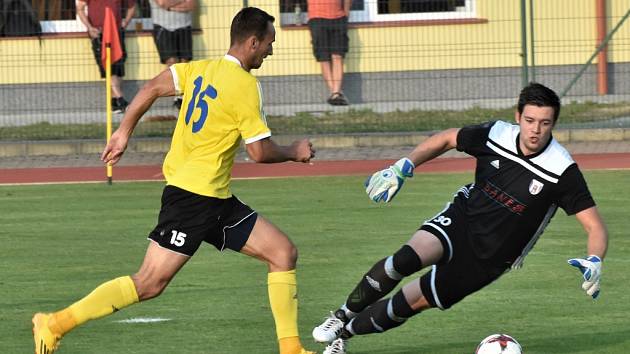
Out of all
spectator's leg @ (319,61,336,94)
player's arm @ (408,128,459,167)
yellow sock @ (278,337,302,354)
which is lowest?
yellow sock @ (278,337,302,354)

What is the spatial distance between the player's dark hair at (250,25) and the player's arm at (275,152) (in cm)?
56

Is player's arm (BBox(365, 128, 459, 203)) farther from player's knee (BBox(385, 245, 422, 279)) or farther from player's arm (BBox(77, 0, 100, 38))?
player's arm (BBox(77, 0, 100, 38))

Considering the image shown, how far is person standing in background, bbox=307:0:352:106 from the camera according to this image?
21016 mm

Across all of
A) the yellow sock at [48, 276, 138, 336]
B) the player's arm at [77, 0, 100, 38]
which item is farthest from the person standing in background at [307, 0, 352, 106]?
the yellow sock at [48, 276, 138, 336]

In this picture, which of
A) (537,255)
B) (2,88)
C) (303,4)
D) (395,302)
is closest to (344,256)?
(537,255)

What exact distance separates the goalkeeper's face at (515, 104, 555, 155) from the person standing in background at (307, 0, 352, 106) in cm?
1318

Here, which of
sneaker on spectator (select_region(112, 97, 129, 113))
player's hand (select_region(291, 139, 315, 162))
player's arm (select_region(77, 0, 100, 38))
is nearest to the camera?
player's hand (select_region(291, 139, 315, 162))

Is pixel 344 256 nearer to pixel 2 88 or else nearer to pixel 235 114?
pixel 235 114

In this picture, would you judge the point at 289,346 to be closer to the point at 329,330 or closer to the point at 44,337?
the point at 329,330

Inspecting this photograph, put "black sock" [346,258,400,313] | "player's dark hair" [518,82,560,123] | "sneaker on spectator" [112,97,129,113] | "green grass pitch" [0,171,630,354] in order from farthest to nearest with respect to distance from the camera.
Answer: "sneaker on spectator" [112,97,129,113] → "green grass pitch" [0,171,630,354] → "black sock" [346,258,400,313] → "player's dark hair" [518,82,560,123]

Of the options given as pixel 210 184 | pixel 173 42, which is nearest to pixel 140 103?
pixel 210 184

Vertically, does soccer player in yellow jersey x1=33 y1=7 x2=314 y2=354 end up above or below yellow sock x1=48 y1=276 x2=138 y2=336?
above

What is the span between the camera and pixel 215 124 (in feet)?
25.9

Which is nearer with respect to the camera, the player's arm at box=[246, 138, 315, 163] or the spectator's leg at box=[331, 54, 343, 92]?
the player's arm at box=[246, 138, 315, 163]
